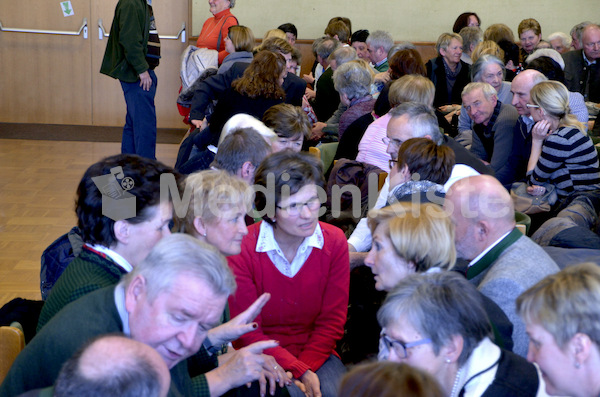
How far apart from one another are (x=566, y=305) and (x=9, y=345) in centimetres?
152

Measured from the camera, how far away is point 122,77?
6586mm

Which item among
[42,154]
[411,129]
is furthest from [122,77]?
[411,129]

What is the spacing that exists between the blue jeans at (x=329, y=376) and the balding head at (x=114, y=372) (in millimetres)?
1232

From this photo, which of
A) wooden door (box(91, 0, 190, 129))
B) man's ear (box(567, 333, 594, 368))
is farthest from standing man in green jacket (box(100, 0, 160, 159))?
man's ear (box(567, 333, 594, 368))

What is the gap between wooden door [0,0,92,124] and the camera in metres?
9.14

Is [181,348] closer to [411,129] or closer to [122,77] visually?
[411,129]

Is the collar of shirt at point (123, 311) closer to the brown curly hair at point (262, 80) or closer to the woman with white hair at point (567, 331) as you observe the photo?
the woman with white hair at point (567, 331)

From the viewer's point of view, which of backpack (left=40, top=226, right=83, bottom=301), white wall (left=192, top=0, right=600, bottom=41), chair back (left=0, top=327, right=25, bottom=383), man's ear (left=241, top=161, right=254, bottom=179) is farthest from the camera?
white wall (left=192, top=0, right=600, bottom=41)

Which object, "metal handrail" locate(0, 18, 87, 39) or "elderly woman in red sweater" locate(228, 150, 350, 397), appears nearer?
"elderly woman in red sweater" locate(228, 150, 350, 397)

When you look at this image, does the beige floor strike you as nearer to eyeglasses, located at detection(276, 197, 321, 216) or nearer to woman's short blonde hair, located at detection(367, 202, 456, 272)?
eyeglasses, located at detection(276, 197, 321, 216)

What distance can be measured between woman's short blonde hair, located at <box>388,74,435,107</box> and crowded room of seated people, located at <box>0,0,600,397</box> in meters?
0.02

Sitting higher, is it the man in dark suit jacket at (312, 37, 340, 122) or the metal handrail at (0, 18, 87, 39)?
the metal handrail at (0, 18, 87, 39)

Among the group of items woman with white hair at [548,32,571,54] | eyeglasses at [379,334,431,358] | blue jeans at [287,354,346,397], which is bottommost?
blue jeans at [287,354,346,397]

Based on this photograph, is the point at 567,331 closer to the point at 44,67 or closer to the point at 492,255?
the point at 492,255
